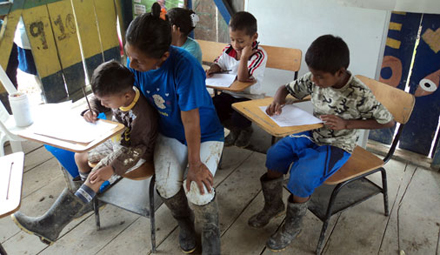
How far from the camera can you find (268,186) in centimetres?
186

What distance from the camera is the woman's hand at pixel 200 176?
152 centimetres

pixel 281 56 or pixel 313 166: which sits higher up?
pixel 281 56

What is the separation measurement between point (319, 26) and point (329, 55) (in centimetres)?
120

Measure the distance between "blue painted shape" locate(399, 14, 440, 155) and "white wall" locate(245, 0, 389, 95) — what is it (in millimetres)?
303

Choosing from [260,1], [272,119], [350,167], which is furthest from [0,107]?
[350,167]

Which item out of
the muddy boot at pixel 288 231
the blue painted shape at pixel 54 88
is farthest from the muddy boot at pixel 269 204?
the blue painted shape at pixel 54 88

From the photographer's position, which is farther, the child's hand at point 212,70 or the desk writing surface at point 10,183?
the child's hand at point 212,70

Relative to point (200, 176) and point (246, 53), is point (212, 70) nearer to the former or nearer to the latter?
point (246, 53)

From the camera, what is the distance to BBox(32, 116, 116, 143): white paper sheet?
4.54 ft

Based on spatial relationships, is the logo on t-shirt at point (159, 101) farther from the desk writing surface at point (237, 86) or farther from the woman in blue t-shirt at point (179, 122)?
the desk writing surface at point (237, 86)

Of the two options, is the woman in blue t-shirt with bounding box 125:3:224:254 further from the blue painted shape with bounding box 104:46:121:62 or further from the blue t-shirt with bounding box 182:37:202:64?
the blue painted shape with bounding box 104:46:121:62

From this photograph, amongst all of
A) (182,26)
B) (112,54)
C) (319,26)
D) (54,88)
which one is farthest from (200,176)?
(112,54)

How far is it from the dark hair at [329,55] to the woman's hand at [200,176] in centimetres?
70

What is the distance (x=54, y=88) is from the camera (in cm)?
358
